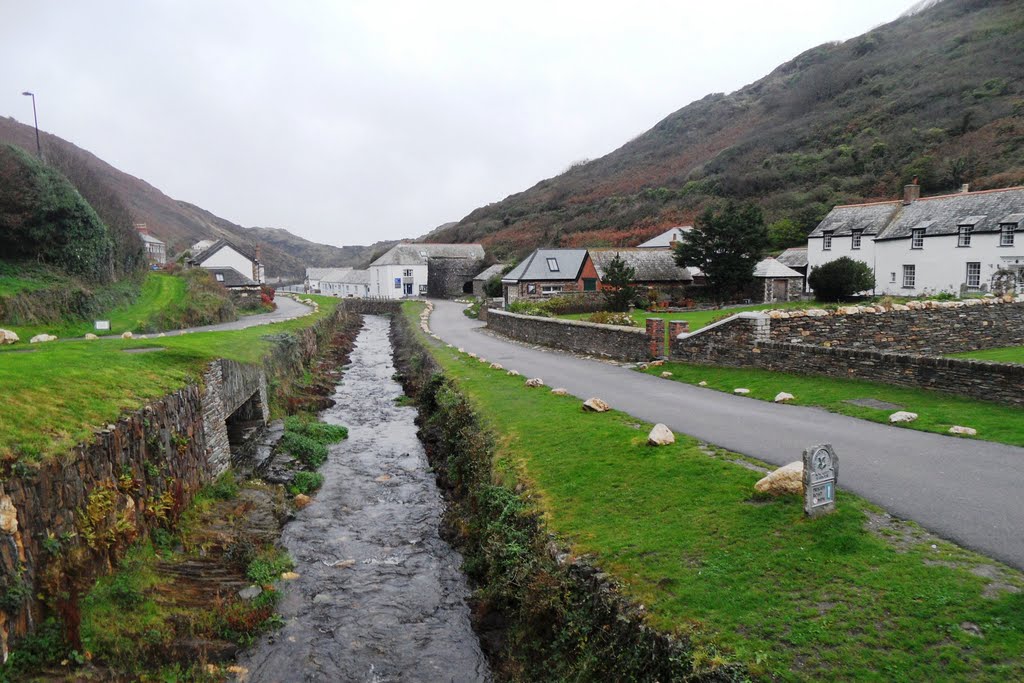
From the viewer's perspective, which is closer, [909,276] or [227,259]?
[909,276]

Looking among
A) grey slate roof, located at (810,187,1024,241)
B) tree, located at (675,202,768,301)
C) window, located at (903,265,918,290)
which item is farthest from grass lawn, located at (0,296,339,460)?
window, located at (903,265,918,290)

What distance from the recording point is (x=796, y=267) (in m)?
47.1

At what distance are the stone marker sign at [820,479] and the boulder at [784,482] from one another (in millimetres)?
500

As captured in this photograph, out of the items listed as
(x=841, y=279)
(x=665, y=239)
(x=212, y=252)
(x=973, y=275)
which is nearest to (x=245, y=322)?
(x=212, y=252)

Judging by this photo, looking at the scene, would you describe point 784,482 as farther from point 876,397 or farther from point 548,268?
point 548,268

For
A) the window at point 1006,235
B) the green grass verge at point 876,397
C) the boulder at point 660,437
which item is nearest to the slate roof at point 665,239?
the window at point 1006,235

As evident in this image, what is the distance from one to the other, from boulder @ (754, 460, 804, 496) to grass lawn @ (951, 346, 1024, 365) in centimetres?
1298

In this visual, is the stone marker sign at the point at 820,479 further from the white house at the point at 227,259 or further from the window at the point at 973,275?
the white house at the point at 227,259

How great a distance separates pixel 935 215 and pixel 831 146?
52627 millimetres

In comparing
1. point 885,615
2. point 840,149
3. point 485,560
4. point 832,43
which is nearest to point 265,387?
point 485,560

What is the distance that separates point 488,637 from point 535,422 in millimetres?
5554

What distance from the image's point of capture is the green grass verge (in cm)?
1095

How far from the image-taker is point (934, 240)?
36906 mm

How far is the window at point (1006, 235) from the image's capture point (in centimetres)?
3291
